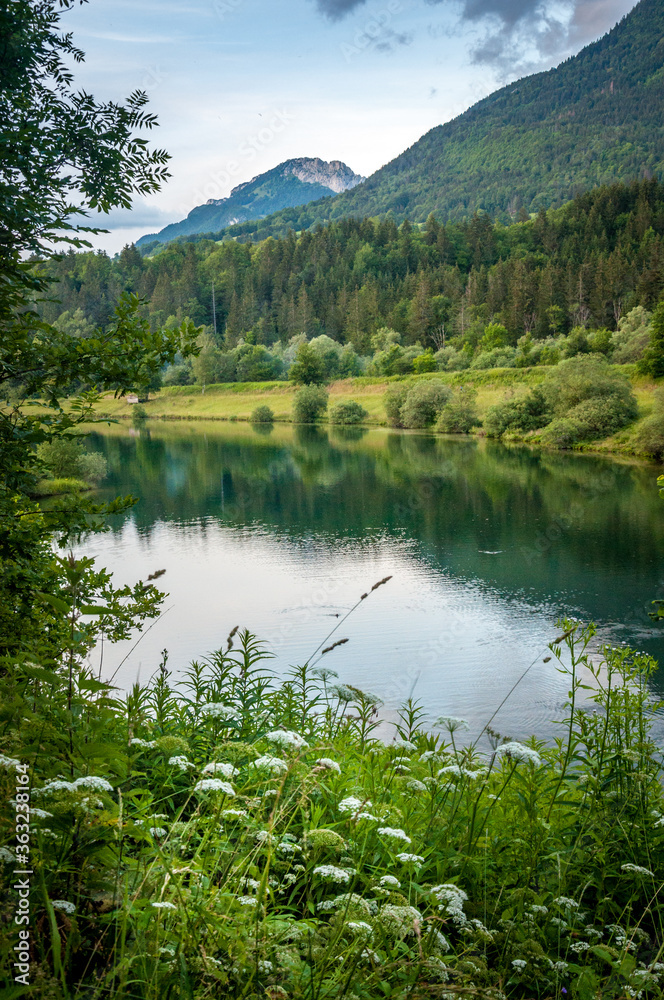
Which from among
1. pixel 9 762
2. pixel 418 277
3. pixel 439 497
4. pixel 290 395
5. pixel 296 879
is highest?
pixel 418 277

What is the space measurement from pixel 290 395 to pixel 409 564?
56.4 meters

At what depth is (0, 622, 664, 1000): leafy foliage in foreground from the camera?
1.80 m

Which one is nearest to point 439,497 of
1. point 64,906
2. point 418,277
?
point 64,906

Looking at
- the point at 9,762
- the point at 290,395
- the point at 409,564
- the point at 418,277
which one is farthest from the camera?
the point at 418,277

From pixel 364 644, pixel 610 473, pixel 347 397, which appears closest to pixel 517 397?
pixel 610 473

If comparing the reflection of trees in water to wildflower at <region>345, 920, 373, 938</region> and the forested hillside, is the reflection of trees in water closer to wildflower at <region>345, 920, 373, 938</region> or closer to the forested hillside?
wildflower at <region>345, 920, 373, 938</region>

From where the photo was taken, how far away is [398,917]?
1820 mm

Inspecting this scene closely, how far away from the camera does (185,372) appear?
267 ft

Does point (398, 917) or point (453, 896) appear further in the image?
point (453, 896)

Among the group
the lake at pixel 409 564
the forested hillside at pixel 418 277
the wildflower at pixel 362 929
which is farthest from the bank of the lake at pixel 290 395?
the wildflower at pixel 362 929

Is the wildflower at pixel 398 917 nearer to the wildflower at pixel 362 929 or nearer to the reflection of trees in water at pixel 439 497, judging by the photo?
the wildflower at pixel 362 929

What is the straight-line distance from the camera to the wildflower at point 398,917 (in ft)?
A: 5.94

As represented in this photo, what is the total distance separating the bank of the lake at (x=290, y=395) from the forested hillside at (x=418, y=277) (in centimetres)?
1151

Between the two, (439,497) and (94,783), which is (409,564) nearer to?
(439,497)
